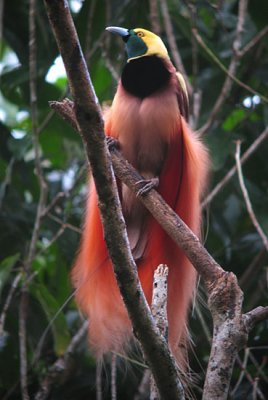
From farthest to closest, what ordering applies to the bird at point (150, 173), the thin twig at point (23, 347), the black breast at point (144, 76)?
the black breast at point (144, 76)
the bird at point (150, 173)
the thin twig at point (23, 347)

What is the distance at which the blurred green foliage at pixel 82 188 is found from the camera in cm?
330

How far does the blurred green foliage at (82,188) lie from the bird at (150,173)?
202mm

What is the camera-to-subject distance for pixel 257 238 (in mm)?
3621

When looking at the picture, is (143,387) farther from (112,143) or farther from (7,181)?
(7,181)

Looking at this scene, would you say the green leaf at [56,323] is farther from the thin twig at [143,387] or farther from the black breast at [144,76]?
the black breast at [144,76]

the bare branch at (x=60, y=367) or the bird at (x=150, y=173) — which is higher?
the bird at (x=150, y=173)

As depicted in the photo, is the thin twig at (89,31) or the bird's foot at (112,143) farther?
the thin twig at (89,31)

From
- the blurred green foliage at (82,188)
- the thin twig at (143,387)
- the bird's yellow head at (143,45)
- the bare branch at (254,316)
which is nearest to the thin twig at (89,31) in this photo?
the blurred green foliage at (82,188)

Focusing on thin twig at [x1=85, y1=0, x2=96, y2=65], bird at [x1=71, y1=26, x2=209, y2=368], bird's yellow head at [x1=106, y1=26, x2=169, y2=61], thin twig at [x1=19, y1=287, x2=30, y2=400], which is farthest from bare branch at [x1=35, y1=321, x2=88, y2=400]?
thin twig at [x1=85, y1=0, x2=96, y2=65]

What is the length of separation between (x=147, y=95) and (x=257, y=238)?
1.05m

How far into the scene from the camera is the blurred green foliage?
10.8 ft

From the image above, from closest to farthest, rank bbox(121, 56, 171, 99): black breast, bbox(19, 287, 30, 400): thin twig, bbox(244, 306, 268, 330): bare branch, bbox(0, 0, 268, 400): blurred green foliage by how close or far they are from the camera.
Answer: bbox(244, 306, 268, 330): bare branch
bbox(19, 287, 30, 400): thin twig
bbox(121, 56, 171, 99): black breast
bbox(0, 0, 268, 400): blurred green foliage

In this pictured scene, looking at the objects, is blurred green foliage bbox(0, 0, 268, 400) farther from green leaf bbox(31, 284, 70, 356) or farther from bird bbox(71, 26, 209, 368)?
bird bbox(71, 26, 209, 368)

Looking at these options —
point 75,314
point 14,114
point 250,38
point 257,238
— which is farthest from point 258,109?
point 14,114
